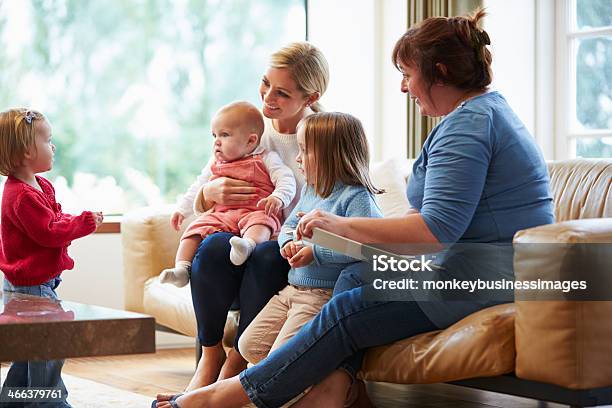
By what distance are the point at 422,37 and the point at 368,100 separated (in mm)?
2894

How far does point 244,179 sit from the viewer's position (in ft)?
10.1

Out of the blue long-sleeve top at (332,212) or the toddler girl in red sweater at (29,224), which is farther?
the toddler girl in red sweater at (29,224)

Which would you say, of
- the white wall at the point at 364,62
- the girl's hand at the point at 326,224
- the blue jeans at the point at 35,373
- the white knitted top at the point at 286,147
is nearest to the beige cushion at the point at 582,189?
the white knitted top at the point at 286,147

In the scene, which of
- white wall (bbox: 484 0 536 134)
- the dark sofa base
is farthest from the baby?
white wall (bbox: 484 0 536 134)

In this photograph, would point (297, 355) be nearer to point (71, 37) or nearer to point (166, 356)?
point (166, 356)

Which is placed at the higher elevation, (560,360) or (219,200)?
(219,200)

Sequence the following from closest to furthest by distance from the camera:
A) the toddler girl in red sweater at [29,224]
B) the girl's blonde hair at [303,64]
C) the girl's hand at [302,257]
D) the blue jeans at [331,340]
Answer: the blue jeans at [331,340]
the girl's hand at [302,257]
the toddler girl in red sweater at [29,224]
the girl's blonde hair at [303,64]

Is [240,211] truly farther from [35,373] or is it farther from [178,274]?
[35,373]

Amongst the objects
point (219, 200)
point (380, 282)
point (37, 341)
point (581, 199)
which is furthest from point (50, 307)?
point (581, 199)

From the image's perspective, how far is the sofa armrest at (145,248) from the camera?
151 inches

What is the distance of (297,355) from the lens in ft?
7.72

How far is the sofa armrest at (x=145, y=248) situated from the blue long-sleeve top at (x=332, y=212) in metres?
1.15

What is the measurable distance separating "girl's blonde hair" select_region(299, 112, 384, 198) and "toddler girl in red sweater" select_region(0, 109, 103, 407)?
25.0 inches

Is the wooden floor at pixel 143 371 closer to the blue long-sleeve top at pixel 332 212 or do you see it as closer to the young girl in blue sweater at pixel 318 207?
the young girl in blue sweater at pixel 318 207
